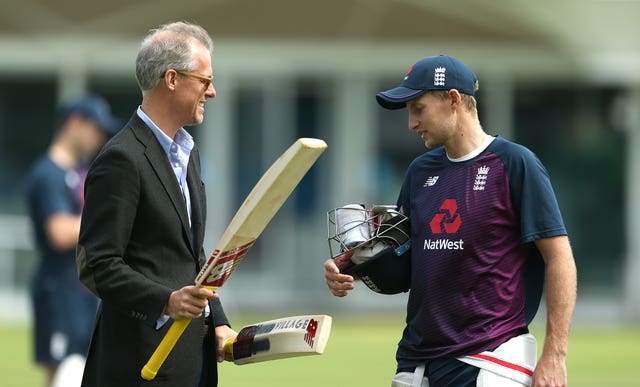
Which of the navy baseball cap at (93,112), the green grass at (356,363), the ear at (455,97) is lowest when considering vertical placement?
the green grass at (356,363)

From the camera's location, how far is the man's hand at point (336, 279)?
5.04 metres

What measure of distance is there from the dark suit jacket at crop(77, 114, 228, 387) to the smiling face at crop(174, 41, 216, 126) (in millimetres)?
158

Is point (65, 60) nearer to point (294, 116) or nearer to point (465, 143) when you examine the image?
point (294, 116)

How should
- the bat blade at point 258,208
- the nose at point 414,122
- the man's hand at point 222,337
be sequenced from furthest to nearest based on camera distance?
1. the man's hand at point 222,337
2. the nose at point 414,122
3. the bat blade at point 258,208

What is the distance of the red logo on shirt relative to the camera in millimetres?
4906

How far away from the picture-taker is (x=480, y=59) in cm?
1930

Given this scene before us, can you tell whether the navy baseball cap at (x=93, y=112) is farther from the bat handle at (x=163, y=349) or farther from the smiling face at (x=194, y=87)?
the bat handle at (x=163, y=349)

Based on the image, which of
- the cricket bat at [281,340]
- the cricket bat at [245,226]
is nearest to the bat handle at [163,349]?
the cricket bat at [245,226]

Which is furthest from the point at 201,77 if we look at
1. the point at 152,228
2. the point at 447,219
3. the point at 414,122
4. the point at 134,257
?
the point at 447,219

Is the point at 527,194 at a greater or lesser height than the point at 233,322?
greater

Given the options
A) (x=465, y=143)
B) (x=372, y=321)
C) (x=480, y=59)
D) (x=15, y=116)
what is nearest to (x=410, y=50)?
(x=480, y=59)

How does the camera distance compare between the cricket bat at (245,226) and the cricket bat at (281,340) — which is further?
the cricket bat at (281,340)

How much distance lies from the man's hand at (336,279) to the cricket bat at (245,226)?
529 mm

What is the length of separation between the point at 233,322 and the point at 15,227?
464 centimetres
